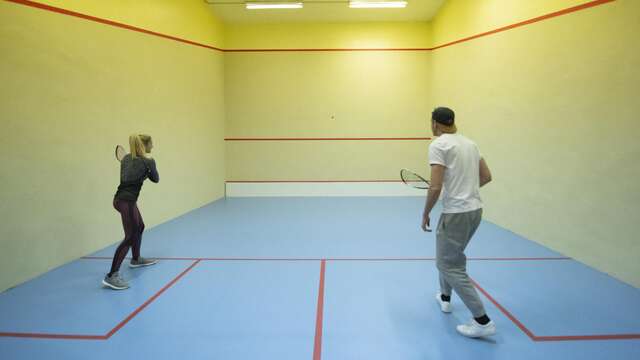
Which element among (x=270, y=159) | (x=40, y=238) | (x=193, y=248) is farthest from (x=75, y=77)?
(x=270, y=159)

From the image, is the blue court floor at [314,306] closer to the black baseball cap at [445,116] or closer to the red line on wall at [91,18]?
the black baseball cap at [445,116]

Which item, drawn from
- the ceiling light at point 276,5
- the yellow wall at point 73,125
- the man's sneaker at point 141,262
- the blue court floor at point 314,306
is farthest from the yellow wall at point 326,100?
the man's sneaker at point 141,262

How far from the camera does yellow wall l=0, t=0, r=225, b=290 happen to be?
125 inches

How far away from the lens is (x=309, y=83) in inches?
308

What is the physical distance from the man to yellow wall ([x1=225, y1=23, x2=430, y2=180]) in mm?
5599

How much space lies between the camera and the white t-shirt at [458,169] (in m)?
2.17

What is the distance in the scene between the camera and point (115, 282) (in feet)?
10.1

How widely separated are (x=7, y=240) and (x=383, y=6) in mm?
6455

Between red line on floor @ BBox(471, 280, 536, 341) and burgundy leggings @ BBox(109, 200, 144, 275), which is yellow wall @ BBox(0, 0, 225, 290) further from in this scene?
red line on floor @ BBox(471, 280, 536, 341)

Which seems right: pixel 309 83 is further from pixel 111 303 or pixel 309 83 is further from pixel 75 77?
pixel 111 303

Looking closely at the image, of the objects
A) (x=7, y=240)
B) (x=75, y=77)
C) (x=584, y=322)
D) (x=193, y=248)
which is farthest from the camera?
(x=193, y=248)

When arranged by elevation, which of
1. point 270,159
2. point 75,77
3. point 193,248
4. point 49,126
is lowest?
point 193,248

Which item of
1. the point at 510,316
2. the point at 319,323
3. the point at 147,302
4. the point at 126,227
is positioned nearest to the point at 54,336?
the point at 147,302

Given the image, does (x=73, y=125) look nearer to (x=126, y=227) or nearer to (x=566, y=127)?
(x=126, y=227)
